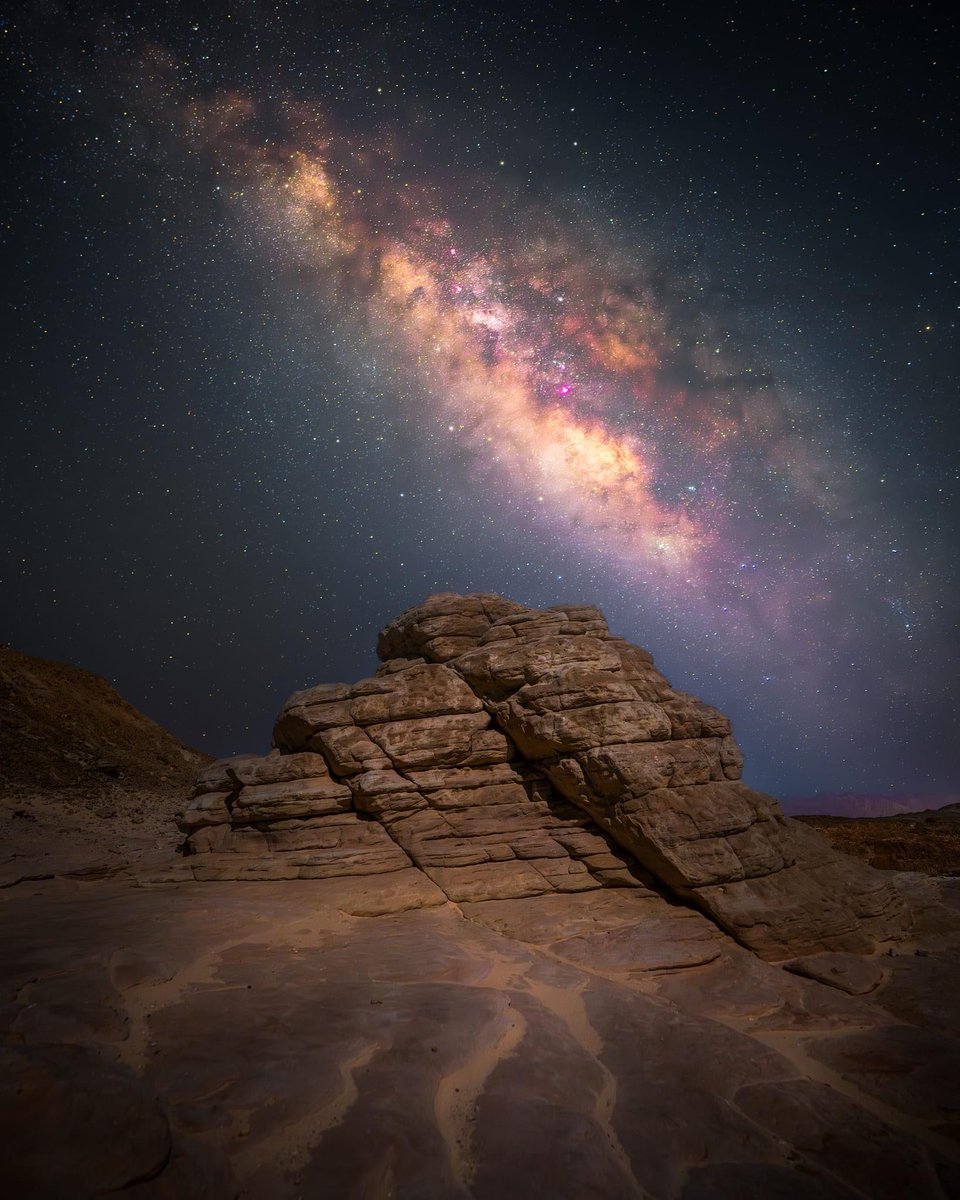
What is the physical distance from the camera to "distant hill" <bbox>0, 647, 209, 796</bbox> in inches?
1238

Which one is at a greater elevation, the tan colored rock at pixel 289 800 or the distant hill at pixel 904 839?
the tan colored rock at pixel 289 800

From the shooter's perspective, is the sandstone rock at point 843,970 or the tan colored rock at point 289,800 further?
the tan colored rock at point 289,800

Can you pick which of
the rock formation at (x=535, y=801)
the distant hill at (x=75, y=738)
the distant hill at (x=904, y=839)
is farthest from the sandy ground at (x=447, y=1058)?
the distant hill at (x=75, y=738)

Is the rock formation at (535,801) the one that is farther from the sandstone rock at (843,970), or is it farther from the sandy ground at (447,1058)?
the sandy ground at (447,1058)

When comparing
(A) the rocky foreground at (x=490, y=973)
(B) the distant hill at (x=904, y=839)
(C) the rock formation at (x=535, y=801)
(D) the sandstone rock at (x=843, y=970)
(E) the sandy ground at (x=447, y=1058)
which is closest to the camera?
(E) the sandy ground at (x=447, y=1058)

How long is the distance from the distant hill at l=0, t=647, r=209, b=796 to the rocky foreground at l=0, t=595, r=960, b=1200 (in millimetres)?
23039

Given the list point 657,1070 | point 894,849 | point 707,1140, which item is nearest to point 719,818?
point 657,1070

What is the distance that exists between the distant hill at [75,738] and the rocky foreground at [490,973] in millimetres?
23039

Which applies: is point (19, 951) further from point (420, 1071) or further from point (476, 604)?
point (476, 604)

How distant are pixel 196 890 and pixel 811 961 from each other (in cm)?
1396

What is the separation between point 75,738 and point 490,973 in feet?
134

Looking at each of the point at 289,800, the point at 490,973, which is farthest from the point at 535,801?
the point at 289,800

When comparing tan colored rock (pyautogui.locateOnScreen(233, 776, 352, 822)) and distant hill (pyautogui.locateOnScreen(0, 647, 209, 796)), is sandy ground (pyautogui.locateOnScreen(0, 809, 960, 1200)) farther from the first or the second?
distant hill (pyautogui.locateOnScreen(0, 647, 209, 796))

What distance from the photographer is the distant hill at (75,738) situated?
3144 cm
